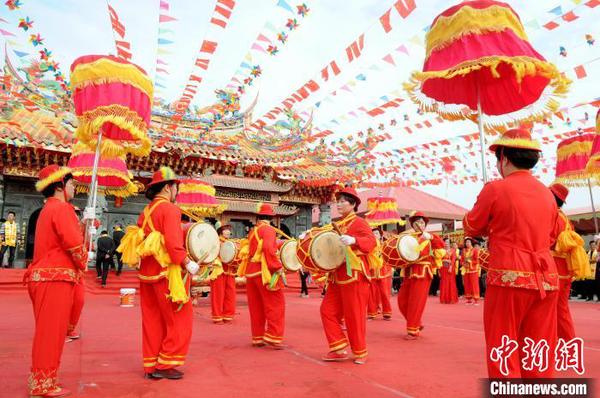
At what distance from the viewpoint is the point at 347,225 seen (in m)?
4.43

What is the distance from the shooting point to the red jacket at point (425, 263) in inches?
228

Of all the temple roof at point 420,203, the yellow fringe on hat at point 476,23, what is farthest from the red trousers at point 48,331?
the temple roof at point 420,203

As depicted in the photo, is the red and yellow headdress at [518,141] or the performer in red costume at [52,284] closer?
the red and yellow headdress at [518,141]

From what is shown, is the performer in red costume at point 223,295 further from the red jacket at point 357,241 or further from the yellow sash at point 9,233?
the yellow sash at point 9,233

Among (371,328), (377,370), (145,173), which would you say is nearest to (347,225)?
(377,370)

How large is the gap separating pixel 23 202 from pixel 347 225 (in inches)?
491

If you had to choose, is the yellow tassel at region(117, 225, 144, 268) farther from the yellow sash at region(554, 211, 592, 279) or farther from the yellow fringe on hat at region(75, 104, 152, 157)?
the yellow sash at region(554, 211, 592, 279)

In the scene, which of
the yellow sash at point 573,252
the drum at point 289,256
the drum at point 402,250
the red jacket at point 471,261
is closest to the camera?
the yellow sash at point 573,252

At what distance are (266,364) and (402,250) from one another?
2.67 meters

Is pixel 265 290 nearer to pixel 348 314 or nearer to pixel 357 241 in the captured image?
pixel 348 314

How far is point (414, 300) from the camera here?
18.6 ft

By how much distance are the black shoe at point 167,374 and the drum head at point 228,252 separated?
12.2 ft

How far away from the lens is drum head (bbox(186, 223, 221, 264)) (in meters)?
4.05

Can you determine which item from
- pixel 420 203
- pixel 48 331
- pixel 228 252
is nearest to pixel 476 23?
pixel 48 331
